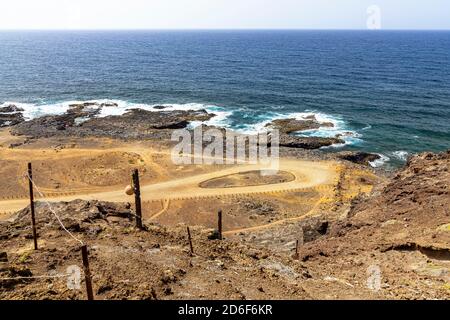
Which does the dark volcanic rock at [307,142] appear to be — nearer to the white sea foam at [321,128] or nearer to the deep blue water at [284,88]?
the white sea foam at [321,128]

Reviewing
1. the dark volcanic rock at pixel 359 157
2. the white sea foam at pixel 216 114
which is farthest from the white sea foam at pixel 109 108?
the dark volcanic rock at pixel 359 157

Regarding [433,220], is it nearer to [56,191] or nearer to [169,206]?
[169,206]

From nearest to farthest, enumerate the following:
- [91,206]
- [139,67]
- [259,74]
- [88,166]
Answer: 1. [91,206]
2. [88,166]
3. [259,74]
4. [139,67]

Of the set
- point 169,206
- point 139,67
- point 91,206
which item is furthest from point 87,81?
point 91,206

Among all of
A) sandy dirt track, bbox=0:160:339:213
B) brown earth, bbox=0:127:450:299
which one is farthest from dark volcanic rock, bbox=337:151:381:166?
brown earth, bbox=0:127:450:299

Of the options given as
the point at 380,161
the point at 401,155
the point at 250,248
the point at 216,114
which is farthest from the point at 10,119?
the point at 250,248

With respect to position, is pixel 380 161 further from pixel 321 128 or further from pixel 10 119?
pixel 10 119

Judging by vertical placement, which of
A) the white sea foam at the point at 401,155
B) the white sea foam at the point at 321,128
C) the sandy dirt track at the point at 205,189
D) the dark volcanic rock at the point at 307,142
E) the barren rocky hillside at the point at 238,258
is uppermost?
the barren rocky hillside at the point at 238,258
